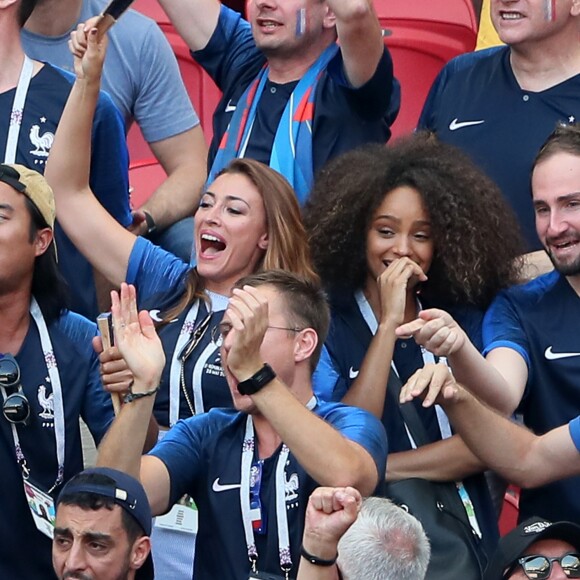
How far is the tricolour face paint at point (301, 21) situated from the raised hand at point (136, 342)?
1.65 m

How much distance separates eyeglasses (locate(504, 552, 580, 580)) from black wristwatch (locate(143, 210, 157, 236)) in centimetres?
217

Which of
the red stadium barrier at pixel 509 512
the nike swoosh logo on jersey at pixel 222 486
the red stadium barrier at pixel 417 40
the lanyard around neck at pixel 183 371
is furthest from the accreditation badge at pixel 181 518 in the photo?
the red stadium barrier at pixel 417 40

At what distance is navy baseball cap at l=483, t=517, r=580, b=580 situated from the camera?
4520 mm

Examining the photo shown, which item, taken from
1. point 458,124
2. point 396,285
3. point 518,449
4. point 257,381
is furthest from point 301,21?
point 257,381

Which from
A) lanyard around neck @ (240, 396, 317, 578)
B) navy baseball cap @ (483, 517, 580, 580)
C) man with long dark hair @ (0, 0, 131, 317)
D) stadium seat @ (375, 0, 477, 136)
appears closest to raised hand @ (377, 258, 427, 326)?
lanyard around neck @ (240, 396, 317, 578)

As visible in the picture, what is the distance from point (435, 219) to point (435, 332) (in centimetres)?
91

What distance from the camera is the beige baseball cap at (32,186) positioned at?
5020 mm

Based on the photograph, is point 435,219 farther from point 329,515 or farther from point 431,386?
point 329,515

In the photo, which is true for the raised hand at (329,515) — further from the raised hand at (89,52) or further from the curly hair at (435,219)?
the raised hand at (89,52)

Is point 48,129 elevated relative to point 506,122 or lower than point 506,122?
lower

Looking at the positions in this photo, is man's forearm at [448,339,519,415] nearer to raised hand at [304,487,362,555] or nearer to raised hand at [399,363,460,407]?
raised hand at [399,363,460,407]

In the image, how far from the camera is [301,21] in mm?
5879

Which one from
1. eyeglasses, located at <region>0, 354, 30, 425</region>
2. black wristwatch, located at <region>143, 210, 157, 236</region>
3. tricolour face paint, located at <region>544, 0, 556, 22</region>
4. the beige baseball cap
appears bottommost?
eyeglasses, located at <region>0, 354, 30, 425</region>

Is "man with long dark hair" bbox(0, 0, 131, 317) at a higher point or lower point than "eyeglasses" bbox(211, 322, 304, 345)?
higher
